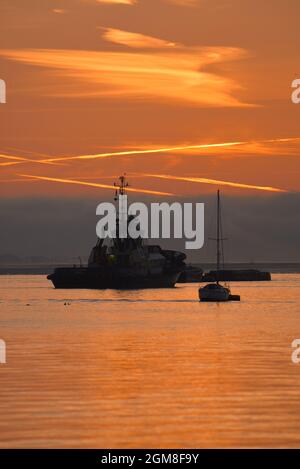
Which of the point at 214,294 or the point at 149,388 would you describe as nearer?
the point at 149,388

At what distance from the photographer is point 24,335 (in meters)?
77.2

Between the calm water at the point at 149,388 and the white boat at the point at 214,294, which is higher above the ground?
the white boat at the point at 214,294

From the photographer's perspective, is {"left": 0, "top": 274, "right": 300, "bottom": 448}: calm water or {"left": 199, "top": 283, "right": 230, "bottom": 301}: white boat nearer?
{"left": 0, "top": 274, "right": 300, "bottom": 448}: calm water

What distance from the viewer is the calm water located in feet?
110

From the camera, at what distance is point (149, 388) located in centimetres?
4381

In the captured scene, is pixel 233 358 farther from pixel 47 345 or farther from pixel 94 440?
pixel 94 440

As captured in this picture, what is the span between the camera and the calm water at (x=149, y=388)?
3350 centimetres

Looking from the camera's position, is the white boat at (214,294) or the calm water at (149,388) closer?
the calm water at (149,388)

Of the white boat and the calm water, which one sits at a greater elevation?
the white boat
